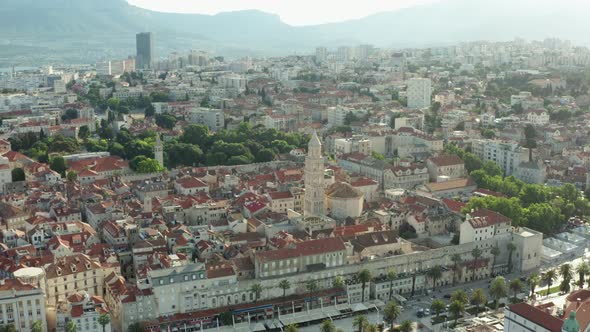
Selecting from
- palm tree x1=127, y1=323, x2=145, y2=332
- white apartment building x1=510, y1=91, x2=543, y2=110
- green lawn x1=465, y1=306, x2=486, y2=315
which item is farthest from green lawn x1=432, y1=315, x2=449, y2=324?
white apartment building x1=510, y1=91, x2=543, y2=110

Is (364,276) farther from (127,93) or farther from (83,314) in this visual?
(127,93)

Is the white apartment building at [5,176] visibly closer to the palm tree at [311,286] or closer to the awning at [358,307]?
the palm tree at [311,286]

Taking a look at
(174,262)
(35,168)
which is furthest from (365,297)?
(35,168)

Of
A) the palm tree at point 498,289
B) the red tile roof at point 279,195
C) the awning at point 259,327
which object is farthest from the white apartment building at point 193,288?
the red tile roof at point 279,195


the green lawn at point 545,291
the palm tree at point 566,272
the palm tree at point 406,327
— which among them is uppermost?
the palm tree at point 566,272

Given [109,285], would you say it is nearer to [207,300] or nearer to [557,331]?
[207,300]

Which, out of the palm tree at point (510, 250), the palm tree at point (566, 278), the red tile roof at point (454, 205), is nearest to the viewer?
Result: the palm tree at point (566, 278)
